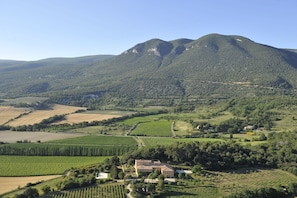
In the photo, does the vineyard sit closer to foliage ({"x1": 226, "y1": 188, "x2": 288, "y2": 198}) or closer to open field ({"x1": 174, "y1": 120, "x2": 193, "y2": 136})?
foliage ({"x1": 226, "y1": 188, "x2": 288, "y2": 198})

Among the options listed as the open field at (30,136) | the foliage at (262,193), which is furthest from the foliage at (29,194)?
→ the open field at (30,136)

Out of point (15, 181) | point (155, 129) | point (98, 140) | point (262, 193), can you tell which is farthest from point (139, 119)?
point (262, 193)

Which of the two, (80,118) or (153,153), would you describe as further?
(80,118)

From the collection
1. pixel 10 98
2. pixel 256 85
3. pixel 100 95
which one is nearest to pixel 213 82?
pixel 256 85

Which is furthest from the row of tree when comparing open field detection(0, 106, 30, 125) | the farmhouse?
open field detection(0, 106, 30, 125)

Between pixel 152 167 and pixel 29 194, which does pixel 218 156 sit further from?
pixel 29 194

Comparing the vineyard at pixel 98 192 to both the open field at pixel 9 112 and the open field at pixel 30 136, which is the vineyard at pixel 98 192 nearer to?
the open field at pixel 30 136

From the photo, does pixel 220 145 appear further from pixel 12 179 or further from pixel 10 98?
pixel 10 98
